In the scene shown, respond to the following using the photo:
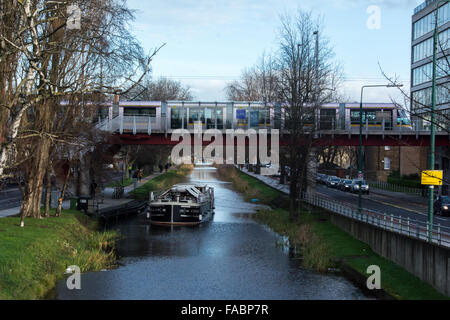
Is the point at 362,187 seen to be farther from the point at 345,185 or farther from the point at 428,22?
the point at 428,22

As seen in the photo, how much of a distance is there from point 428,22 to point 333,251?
49.7 meters

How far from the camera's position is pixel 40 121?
27.9 m

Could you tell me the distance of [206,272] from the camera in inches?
923

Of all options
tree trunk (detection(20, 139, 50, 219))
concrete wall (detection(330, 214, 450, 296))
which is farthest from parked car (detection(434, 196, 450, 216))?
tree trunk (detection(20, 139, 50, 219))

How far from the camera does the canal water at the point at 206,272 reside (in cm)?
1973

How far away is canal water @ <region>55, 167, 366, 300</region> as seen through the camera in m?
19.7

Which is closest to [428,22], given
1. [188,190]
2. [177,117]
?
[177,117]

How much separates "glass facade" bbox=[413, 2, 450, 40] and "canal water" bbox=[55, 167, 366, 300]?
3880 centimetres

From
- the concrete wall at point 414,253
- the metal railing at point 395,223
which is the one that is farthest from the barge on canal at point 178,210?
the concrete wall at point 414,253

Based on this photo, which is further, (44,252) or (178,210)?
(178,210)

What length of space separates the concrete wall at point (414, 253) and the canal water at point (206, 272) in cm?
230

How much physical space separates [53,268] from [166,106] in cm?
3014
